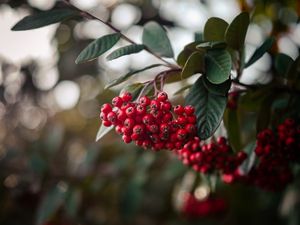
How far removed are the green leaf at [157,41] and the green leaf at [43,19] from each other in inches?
16.8

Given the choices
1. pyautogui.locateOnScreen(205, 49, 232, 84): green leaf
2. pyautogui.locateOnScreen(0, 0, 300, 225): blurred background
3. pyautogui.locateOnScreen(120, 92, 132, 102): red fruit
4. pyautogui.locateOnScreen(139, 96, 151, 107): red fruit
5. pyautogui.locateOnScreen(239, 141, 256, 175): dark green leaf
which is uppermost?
pyautogui.locateOnScreen(205, 49, 232, 84): green leaf

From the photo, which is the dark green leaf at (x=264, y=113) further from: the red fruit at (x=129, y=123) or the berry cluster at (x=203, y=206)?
the berry cluster at (x=203, y=206)

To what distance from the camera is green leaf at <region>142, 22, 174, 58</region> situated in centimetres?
Result: 196

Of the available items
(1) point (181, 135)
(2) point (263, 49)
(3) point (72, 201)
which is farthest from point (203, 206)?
(1) point (181, 135)

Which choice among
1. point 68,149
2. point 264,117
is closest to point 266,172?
point 264,117

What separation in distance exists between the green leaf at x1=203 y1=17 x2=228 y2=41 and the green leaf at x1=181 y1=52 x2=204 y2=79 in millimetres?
212

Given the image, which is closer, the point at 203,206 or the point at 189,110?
the point at 189,110

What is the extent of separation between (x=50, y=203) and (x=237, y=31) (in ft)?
7.84

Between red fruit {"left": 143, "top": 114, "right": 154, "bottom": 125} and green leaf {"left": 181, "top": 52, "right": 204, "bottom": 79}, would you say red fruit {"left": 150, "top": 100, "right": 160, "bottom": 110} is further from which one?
green leaf {"left": 181, "top": 52, "right": 204, "bottom": 79}

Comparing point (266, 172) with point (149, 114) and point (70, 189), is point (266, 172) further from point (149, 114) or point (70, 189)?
point (70, 189)

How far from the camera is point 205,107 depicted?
1.62m

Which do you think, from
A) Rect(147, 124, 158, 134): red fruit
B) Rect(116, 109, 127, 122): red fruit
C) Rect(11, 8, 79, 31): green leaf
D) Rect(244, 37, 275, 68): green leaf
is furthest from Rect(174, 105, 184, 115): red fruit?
Rect(11, 8, 79, 31): green leaf

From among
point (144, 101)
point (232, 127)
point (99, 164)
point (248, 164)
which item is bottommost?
point (99, 164)

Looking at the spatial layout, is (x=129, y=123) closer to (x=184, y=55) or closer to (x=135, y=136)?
(x=135, y=136)
